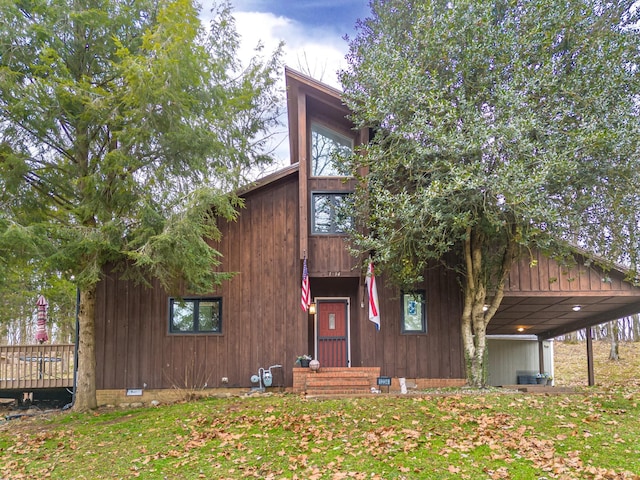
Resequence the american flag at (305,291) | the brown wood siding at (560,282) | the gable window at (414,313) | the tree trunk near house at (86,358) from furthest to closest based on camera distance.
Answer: the brown wood siding at (560,282) → the gable window at (414,313) → the american flag at (305,291) → the tree trunk near house at (86,358)

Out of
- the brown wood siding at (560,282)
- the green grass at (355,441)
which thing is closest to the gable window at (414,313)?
the brown wood siding at (560,282)

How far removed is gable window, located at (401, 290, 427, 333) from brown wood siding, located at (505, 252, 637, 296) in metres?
2.04

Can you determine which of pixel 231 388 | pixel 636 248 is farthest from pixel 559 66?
pixel 231 388

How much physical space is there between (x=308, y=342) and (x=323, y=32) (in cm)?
1238

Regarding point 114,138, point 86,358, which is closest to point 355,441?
point 86,358

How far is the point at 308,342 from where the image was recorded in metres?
12.9

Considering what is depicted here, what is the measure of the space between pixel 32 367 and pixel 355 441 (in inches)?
354

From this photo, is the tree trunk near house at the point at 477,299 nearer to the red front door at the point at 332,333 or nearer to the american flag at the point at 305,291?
the red front door at the point at 332,333

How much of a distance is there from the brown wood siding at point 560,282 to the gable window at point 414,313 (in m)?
2.04

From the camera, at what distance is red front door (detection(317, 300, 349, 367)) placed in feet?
42.7

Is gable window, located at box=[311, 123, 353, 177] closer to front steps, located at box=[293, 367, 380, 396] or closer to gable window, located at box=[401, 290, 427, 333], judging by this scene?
gable window, located at box=[401, 290, 427, 333]

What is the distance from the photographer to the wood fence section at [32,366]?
1207cm

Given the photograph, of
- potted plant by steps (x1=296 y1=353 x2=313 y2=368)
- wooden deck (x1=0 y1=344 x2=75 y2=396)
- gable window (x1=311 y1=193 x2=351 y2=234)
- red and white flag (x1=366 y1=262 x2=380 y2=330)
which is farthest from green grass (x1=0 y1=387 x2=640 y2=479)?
gable window (x1=311 y1=193 x2=351 y2=234)

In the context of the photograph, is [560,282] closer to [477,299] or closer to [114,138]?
[477,299]
